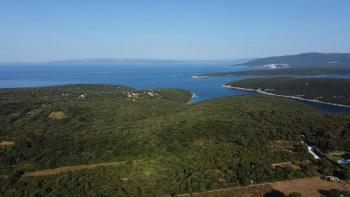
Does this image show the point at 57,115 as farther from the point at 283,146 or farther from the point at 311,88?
the point at 311,88

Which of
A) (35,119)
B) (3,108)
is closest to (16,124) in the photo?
(35,119)

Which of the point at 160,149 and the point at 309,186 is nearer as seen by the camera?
the point at 309,186

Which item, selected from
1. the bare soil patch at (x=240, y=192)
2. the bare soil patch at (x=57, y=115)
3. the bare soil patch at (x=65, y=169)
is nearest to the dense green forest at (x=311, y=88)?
the bare soil patch at (x=57, y=115)

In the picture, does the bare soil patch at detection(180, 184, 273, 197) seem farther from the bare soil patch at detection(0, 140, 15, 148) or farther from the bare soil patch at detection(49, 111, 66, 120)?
the bare soil patch at detection(49, 111, 66, 120)

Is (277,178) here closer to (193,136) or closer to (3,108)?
(193,136)

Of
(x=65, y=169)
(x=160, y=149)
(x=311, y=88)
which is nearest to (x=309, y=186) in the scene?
(x=160, y=149)

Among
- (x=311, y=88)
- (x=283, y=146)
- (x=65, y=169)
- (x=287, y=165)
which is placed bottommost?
(x=311, y=88)

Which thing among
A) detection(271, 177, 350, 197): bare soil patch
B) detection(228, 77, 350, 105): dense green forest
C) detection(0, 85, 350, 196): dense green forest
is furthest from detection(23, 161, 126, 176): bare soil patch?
detection(228, 77, 350, 105): dense green forest
